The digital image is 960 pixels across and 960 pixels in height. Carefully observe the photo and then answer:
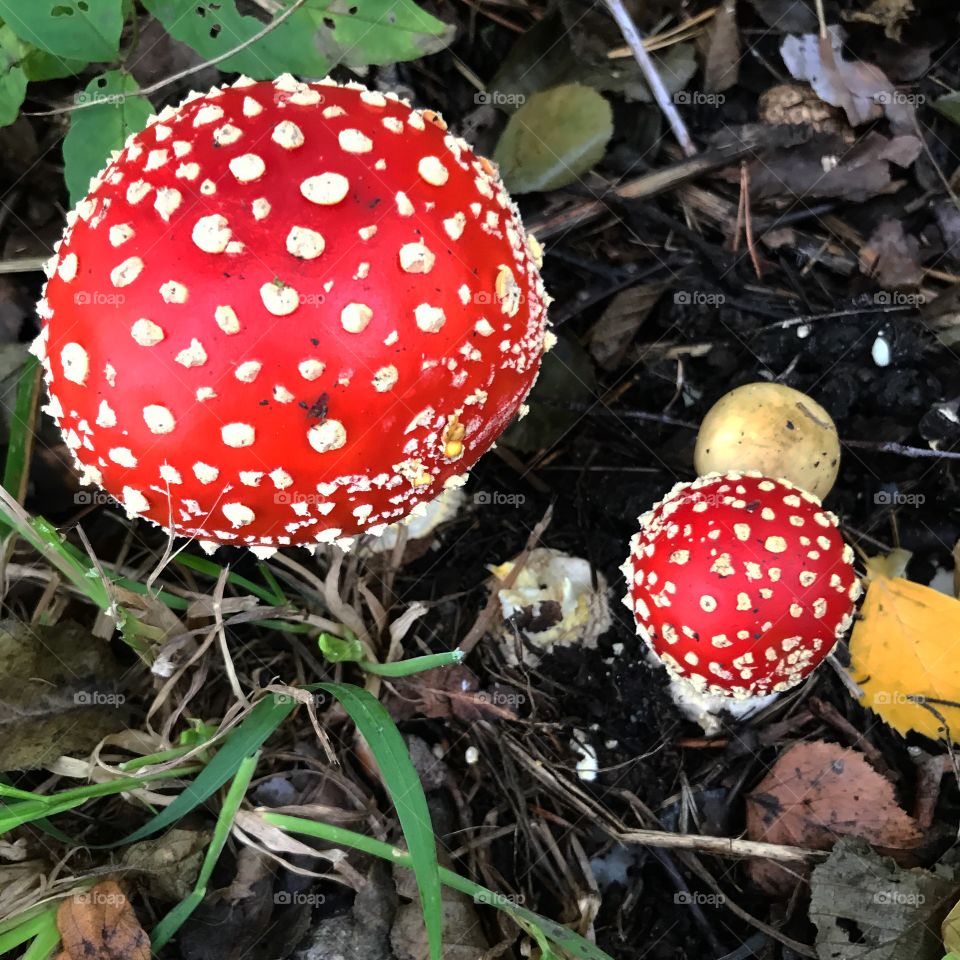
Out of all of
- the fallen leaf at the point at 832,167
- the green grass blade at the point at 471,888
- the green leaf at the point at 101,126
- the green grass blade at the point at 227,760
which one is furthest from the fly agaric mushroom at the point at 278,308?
the fallen leaf at the point at 832,167

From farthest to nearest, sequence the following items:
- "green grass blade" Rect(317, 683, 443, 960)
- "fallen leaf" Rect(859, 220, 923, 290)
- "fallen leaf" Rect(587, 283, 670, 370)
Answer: "fallen leaf" Rect(587, 283, 670, 370) < "fallen leaf" Rect(859, 220, 923, 290) < "green grass blade" Rect(317, 683, 443, 960)

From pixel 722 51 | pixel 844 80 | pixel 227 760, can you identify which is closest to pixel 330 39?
pixel 722 51

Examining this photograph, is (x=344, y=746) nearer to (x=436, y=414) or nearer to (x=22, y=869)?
(x=22, y=869)

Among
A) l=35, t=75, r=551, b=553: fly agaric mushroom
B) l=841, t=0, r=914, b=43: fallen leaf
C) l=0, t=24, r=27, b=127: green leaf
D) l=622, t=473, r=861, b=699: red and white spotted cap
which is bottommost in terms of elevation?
l=622, t=473, r=861, b=699: red and white spotted cap

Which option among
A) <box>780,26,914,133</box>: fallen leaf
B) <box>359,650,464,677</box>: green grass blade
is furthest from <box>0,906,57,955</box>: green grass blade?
<box>780,26,914,133</box>: fallen leaf

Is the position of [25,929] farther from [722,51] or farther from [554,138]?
[722,51]

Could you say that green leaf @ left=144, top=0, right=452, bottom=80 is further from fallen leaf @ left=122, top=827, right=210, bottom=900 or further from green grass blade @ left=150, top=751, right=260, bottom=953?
fallen leaf @ left=122, top=827, right=210, bottom=900
